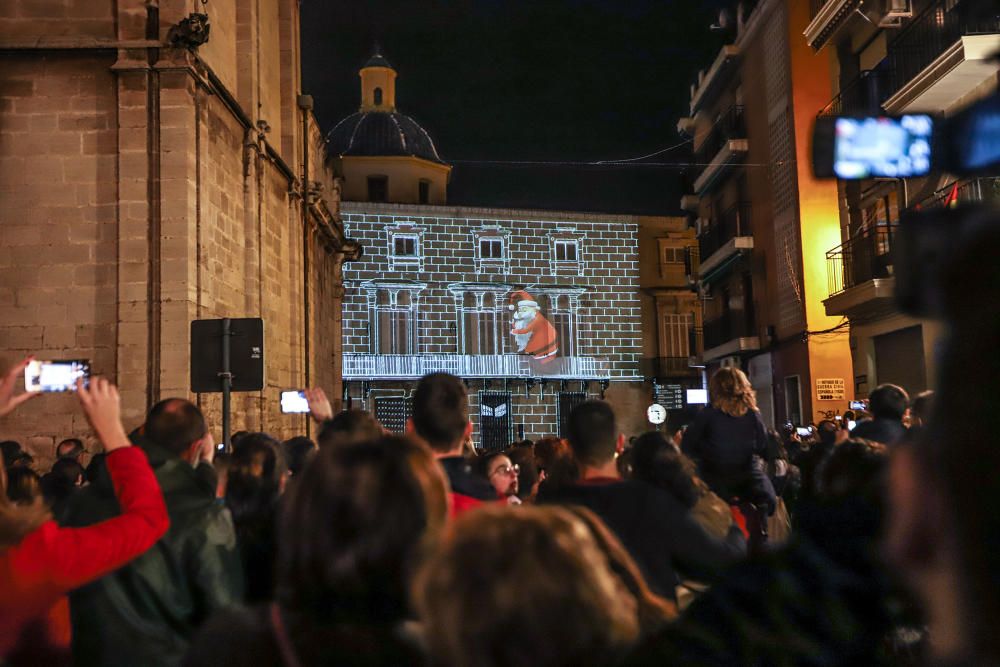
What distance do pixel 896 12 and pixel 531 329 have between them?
25328 millimetres

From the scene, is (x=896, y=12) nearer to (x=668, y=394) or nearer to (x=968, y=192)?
(x=968, y=192)

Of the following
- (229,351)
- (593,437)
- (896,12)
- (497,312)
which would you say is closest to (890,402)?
(593,437)

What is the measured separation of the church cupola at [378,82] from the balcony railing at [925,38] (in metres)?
35.5

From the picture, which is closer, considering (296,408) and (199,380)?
(199,380)

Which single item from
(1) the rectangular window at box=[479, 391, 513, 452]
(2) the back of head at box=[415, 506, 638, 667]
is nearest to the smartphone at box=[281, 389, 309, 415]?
(2) the back of head at box=[415, 506, 638, 667]

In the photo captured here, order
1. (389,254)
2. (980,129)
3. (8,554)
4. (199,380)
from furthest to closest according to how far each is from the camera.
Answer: (389,254)
(199,380)
(8,554)
(980,129)

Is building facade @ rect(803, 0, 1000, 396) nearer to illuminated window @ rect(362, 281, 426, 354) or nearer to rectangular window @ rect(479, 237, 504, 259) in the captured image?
rectangular window @ rect(479, 237, 504, 259)

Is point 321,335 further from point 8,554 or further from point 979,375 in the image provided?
point 979,375

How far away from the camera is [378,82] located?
171ft

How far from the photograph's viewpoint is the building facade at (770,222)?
24.4m

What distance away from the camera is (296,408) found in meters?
14.2

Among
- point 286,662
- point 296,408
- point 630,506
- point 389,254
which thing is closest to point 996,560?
point 286,662

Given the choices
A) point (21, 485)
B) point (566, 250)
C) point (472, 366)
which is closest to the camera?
point (21, 485)

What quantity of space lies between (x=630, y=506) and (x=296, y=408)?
11110 mm
